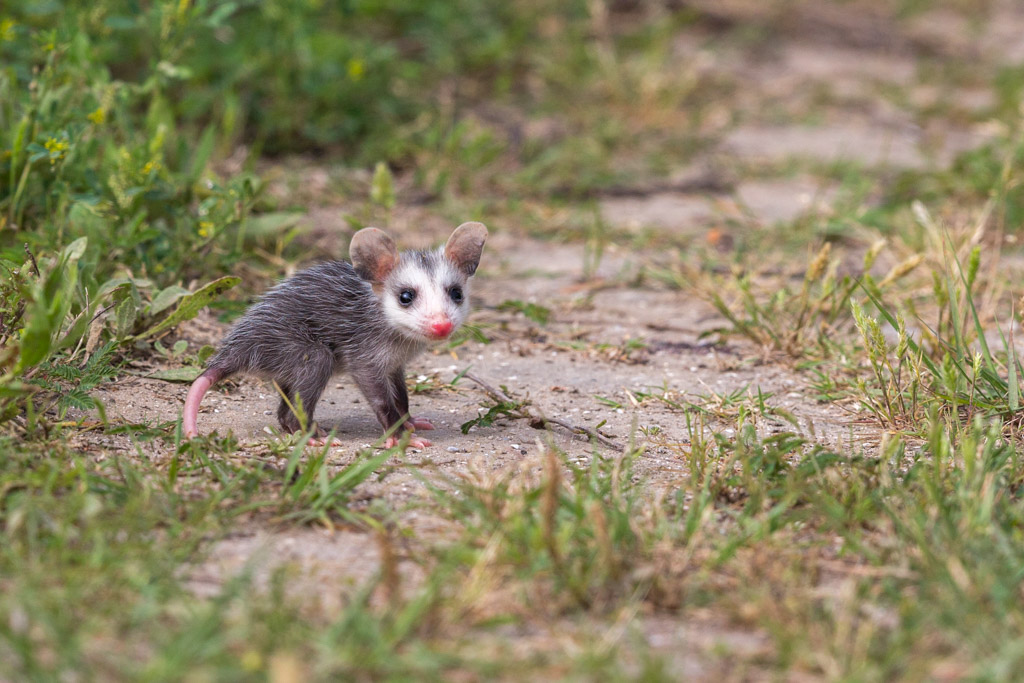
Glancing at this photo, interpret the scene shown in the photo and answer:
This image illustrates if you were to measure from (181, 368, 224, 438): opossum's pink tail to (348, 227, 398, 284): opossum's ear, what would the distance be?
2.19ft

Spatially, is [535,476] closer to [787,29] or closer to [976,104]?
[976,104]

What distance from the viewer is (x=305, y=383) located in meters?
4.04

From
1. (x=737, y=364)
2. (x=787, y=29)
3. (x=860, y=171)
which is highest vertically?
(x=787, y=29)

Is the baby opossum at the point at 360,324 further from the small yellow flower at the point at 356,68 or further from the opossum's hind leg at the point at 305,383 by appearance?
the small yellow flower at the point at 356,68

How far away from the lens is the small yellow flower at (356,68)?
22.7 ft

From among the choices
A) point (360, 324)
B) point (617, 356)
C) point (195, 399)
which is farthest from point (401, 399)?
point (617, 356)

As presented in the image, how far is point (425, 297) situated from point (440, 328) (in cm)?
18

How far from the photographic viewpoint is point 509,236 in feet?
21.5

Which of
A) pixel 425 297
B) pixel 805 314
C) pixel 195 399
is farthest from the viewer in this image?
pixel 805 314

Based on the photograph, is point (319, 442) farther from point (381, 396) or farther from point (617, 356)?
point (617, 356)

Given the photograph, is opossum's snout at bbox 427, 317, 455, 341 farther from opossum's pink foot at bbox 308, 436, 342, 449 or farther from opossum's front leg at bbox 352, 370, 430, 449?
opossum's pink foot at bbox 308, 436, 342, 449

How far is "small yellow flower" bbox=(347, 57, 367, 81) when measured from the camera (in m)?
6.92

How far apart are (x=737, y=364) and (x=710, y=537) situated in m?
2.01

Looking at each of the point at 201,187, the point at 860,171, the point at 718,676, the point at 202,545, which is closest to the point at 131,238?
the point at 201,187
